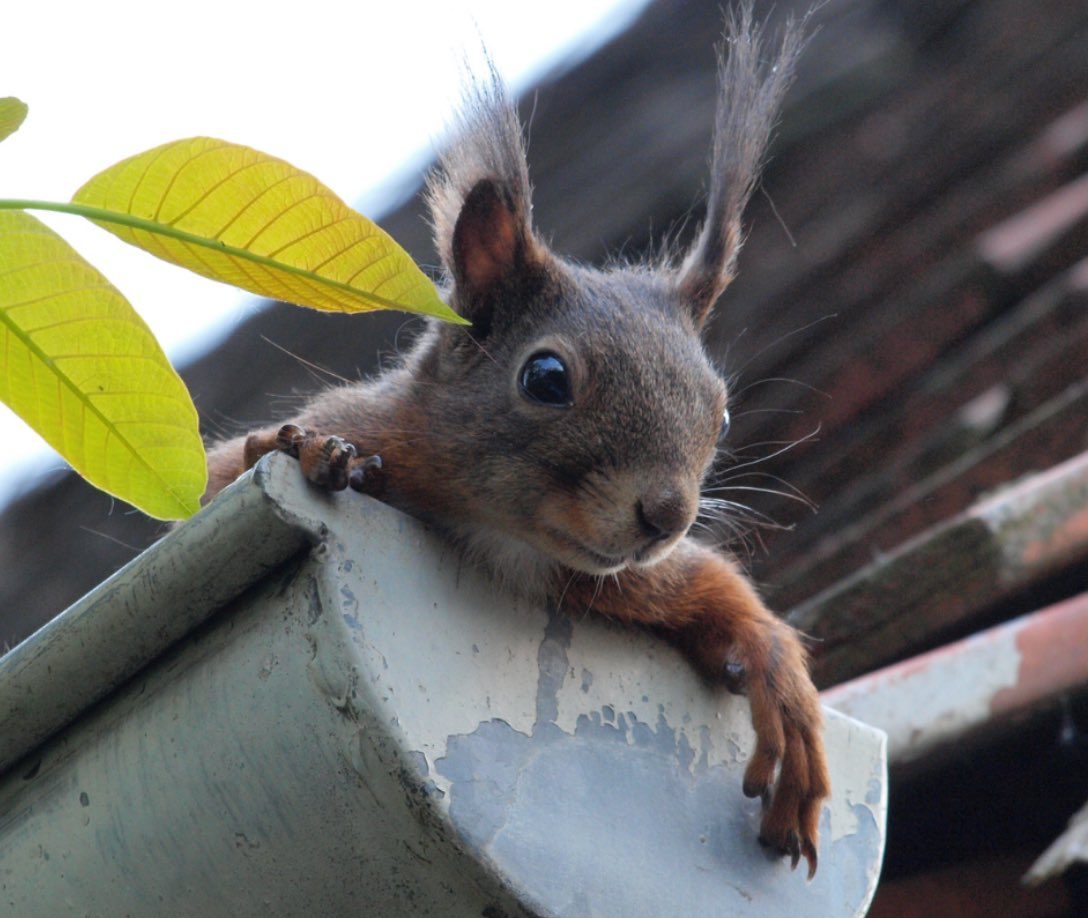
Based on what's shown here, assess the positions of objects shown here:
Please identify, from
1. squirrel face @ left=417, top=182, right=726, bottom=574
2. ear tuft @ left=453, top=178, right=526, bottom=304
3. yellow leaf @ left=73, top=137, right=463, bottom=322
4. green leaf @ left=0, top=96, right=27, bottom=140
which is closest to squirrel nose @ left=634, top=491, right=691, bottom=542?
squirrel face @ left=417, top=182, right=726, bottom=574

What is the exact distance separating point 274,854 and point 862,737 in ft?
2.33

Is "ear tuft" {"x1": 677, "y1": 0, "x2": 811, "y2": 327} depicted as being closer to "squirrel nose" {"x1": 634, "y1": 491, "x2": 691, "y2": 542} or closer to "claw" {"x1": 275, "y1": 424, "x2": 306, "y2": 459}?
"squirrel nose" {"x1": 634, "y1": 491, "x2": 691, "y2": 542}

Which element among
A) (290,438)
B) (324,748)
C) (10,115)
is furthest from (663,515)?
(10,115)

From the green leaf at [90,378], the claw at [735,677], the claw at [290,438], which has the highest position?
the green leaf at [90,378]

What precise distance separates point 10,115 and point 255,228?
18 centimetres

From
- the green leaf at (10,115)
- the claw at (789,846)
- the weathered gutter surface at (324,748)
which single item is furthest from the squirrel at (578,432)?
the green leaf at (10,115)

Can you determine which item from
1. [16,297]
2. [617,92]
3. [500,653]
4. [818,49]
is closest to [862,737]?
[500,653]

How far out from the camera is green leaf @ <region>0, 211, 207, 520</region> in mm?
857

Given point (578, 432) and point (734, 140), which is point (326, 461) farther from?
point (734, 140)

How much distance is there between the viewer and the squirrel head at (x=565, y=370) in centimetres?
152

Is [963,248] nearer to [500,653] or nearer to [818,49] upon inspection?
[818,49]

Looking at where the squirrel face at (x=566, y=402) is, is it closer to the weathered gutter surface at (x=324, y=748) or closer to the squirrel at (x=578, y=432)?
the squirrel at (x=578, y=432)

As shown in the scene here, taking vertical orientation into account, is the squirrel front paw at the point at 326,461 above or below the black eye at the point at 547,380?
above

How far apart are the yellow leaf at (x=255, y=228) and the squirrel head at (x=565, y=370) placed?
1.84 ft
